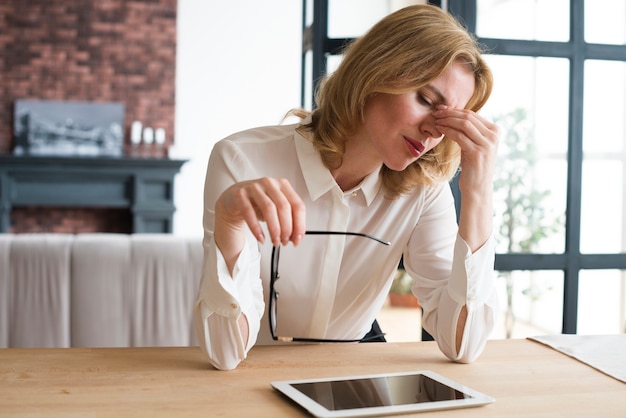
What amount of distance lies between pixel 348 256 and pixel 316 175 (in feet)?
0.65

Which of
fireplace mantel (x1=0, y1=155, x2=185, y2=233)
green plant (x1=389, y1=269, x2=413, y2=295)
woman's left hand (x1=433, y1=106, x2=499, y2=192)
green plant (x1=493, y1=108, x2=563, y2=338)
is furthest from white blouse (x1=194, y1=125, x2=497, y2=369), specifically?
fireplace mantel (x1=0, y1=155, x2=185, y2=233)

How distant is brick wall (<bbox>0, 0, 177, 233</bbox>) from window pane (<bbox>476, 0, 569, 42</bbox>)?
480cm

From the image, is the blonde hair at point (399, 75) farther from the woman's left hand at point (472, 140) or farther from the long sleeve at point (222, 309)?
the long sleeve at point (222, 309)

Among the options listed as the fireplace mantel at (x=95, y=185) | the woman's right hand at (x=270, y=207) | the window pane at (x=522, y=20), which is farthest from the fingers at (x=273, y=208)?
the fireplace mantel at (x=95, y=185)

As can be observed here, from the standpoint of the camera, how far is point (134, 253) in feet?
6.93

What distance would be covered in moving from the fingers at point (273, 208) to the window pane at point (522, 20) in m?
1.45

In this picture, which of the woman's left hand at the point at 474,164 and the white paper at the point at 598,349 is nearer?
the white paper at the point at 598,349

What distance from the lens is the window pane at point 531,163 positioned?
2.37 metres

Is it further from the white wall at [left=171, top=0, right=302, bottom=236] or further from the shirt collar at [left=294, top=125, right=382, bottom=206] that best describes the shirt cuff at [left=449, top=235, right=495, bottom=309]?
the white wall at [left=171, top=0, right=302, bottom=236]

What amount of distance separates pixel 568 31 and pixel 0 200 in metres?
5.21

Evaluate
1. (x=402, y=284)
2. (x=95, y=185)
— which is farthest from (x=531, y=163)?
(x=95, y=185)

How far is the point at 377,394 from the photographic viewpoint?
1027 millimetres

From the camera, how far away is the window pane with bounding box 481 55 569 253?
2371 mm

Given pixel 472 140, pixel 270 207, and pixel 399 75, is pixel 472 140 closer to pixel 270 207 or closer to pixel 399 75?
pixel 399 75
